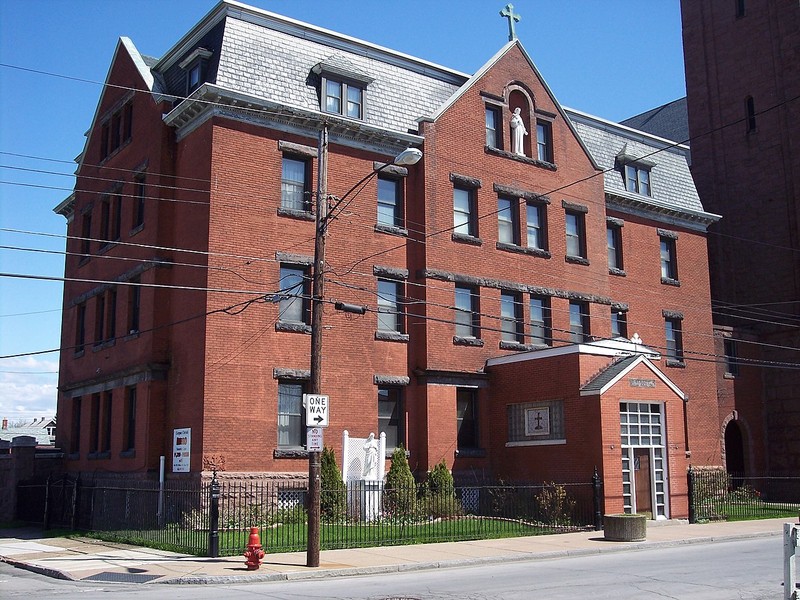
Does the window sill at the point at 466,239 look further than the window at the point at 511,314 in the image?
No

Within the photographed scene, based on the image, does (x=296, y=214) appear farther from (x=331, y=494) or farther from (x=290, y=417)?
(x=331, y=494)

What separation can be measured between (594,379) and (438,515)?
6.97m

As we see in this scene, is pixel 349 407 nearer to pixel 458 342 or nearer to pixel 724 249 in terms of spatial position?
pixel 458 342

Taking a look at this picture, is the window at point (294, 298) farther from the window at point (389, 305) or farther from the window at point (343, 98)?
the window at point (343, 98)

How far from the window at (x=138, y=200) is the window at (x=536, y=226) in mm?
14484

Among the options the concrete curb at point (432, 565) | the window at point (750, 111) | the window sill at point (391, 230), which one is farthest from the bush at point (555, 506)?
the window at point (750, 111)

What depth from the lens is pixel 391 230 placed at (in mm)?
29984

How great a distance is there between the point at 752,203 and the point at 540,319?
53.9ft

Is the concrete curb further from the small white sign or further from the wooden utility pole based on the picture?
the small white sign

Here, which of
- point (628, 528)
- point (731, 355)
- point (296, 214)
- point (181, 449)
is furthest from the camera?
point (731, 355)

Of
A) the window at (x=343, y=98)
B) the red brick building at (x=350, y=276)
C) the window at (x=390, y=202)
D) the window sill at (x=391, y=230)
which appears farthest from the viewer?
the window at (x=390, y=202)

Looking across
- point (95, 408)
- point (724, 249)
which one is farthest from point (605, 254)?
point (95, 408)

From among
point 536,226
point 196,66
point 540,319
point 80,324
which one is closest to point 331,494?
point 540,319

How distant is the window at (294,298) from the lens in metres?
27.3
